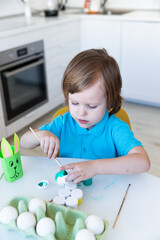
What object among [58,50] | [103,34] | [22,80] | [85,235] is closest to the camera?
[85,235]

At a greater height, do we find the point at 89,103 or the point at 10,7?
the point at 10,7

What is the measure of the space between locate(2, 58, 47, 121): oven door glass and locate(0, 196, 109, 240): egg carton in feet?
5.44

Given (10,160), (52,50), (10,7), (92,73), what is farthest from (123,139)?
(10,7)

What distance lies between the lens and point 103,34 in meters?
2.90

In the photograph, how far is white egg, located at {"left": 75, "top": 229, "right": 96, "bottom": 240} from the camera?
59 centimetres

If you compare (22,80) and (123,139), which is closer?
(123,139)

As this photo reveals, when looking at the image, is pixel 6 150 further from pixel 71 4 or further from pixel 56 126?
pixel 71 4

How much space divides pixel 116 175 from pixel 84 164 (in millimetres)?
121

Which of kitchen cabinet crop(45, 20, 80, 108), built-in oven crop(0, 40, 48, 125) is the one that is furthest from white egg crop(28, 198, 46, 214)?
kitchen cabinet crop(45, 20, 80, 108)

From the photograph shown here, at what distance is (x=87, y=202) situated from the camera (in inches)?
30.1

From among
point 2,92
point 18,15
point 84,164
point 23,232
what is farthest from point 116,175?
point 18,15

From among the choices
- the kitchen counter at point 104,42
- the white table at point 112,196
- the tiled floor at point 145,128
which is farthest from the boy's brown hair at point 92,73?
the kitchen counter at point 104,42

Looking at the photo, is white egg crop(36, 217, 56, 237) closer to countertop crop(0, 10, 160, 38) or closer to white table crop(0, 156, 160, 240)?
white table crop(0, 156, 160, 240)

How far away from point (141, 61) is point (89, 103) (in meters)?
2.05
